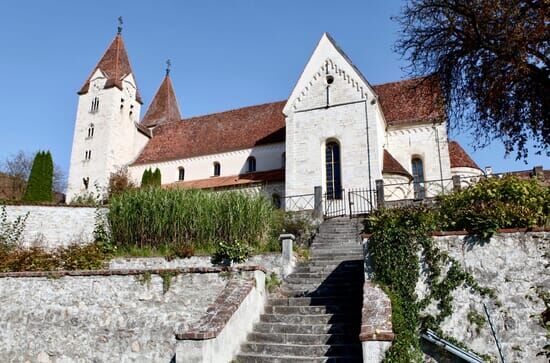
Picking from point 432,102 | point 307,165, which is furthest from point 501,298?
point 307,165

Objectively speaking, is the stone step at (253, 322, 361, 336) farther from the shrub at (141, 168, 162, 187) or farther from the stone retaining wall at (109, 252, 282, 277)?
the shrub at (141, 168, 162, 187)

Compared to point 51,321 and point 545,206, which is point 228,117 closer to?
point 51,321

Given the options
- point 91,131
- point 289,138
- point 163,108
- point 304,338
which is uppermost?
point 163,108

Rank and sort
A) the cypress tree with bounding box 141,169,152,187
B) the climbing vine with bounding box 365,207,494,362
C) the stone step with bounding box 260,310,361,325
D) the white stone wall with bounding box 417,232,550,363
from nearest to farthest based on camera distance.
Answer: the white stone wall with bounding box 417,232,550,363, the climbing vine with bounding box 365,207,494,362, the stone step with bounding box 260,310,361,325, the cypress tree with bounding box 141,169,152,187

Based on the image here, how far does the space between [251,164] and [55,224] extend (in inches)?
513

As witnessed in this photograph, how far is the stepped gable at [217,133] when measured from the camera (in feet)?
92.9

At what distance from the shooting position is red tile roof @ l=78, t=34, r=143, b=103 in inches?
1262

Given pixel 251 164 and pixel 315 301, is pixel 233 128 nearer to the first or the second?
pixel 251 164

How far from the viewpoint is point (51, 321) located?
984cm

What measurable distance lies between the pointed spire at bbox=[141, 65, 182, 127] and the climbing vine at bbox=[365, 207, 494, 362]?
102 feet

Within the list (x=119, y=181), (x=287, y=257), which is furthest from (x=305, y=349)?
(x=119, y=181)

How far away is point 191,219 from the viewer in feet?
44.9

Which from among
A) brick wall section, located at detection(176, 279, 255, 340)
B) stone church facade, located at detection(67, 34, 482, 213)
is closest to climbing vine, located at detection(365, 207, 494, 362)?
brick wall section, located at detection(176, 279, 255, 340)

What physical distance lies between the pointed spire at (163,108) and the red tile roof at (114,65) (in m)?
2.81
